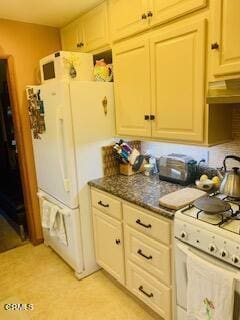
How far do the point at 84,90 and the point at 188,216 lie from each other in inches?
50.5

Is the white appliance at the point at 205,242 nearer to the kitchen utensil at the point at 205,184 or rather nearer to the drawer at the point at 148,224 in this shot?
the drawer at the point at 148,224

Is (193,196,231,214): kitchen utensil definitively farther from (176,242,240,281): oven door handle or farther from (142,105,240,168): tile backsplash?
(142,105,240,168): tile backsplash

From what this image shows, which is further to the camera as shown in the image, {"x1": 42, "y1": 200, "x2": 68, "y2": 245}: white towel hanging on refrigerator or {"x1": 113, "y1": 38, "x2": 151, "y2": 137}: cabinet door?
{"x1": 42, "y1": 200, "x2": 68, "y2": 245}: white towel hanging on refrigerator

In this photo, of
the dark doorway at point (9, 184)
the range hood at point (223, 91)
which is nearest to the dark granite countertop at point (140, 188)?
the range hood at point (223, 91)

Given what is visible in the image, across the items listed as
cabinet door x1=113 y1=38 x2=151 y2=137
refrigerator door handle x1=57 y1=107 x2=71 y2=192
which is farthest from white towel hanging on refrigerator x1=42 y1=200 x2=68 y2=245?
cabinet door x1=113 y1=38 x2=151 y2=137

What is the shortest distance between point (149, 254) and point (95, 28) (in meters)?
1.92

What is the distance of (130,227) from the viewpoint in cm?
186

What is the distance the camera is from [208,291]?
1.30 meters

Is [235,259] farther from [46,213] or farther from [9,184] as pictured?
[9,184]

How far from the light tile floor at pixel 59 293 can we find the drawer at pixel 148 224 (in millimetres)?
705

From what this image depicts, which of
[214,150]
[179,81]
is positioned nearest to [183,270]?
[214,150]

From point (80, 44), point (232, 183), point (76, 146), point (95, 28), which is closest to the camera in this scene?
point (232, 183)

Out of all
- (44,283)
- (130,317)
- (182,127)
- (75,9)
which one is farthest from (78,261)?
(75,9)

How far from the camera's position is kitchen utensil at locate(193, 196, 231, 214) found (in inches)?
53.9
